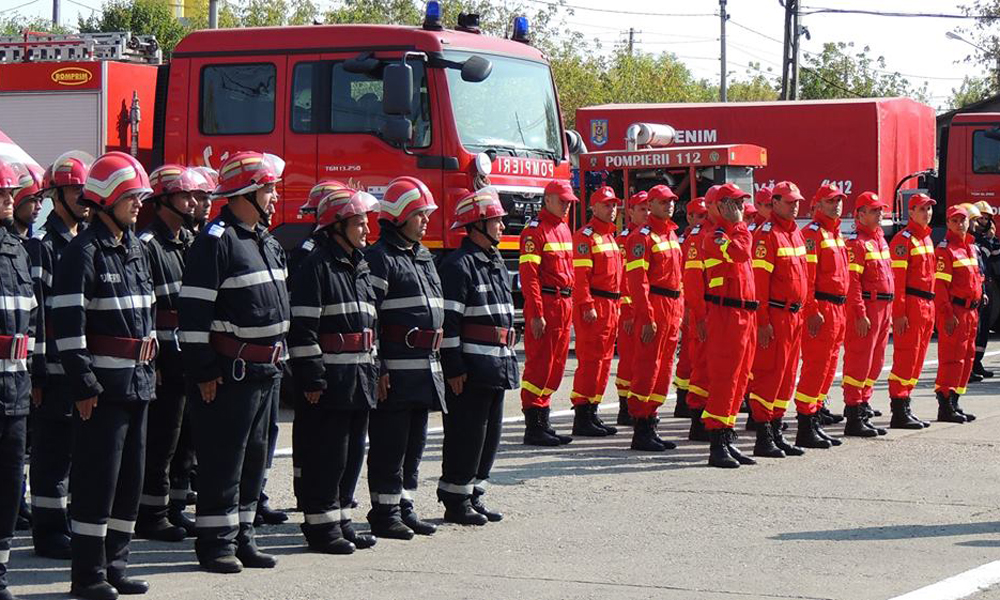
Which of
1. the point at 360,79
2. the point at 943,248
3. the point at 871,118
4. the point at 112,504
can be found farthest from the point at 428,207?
the point at 871,118

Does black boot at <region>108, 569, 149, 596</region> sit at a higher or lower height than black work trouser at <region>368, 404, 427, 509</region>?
lower

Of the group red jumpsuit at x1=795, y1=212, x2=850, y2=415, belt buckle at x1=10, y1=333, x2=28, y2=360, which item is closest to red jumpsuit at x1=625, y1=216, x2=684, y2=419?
red jumpsuit at x1=795, y1=212, x2=850, y2=415

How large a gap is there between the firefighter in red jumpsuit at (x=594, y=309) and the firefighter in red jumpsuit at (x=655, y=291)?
23 centimetres

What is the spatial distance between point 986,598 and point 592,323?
19.1 ft

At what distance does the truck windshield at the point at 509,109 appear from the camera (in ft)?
46.8

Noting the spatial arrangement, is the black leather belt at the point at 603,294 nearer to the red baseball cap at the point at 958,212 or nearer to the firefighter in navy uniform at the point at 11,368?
the red baseball cap at the point at 958,212

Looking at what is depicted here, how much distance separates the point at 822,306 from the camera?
39.8 feet

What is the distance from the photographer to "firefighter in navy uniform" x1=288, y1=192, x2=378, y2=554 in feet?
26.3

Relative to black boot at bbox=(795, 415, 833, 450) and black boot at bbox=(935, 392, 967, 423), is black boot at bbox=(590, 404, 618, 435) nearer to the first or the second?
black boot at bbox=(795, 415, 833, 450)

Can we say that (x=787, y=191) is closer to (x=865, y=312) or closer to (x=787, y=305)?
(x=787, y=305)

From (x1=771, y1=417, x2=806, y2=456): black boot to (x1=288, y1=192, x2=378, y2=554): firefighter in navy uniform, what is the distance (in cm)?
440

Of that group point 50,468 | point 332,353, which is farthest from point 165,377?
point 332,353

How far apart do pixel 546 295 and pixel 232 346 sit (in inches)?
197

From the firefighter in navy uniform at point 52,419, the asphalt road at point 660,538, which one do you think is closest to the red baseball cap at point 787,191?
the asphalt road at point 660,538
